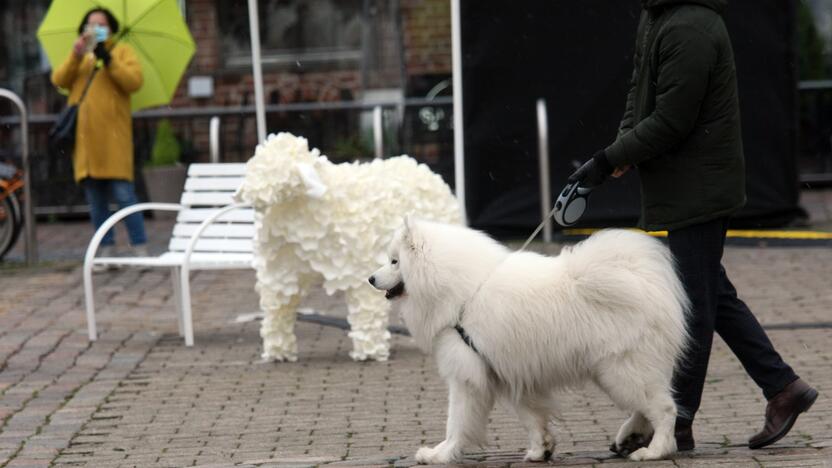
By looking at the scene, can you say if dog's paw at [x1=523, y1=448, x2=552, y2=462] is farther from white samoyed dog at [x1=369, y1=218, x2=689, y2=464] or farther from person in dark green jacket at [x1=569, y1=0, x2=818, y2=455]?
person in dark green jacket at [x1=569, y1=0, x2=818, y2=455]

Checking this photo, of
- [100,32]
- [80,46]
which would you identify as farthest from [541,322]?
[80,46]

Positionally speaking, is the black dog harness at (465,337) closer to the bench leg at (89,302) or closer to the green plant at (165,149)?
the bench leg at (89,302)

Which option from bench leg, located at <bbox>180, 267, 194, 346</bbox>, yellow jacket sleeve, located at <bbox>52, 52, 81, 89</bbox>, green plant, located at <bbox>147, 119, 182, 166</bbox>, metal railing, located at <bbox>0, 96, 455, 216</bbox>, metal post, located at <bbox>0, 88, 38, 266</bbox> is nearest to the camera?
bench leg, located at <bbox>180, 267, 194, 346</bbox>

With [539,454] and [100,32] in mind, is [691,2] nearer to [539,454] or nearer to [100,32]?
[539,454]

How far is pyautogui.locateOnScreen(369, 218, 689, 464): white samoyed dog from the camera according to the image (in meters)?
5.48

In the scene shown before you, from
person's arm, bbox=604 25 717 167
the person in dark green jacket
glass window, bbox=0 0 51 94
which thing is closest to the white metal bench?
the person in dark green jacket

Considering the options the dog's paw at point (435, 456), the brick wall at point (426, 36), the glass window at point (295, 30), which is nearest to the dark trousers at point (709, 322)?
the dog's paw at point (435, 456)

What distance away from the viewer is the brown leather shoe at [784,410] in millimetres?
5878

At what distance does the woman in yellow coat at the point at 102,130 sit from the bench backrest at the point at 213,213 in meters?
1.79

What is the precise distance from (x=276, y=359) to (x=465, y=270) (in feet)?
11.1

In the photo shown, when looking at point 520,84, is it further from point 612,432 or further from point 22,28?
point 22,28

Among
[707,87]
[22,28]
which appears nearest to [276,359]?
[707,87]

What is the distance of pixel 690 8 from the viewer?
5.59m

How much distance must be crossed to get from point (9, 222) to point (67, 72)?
6.89ft
